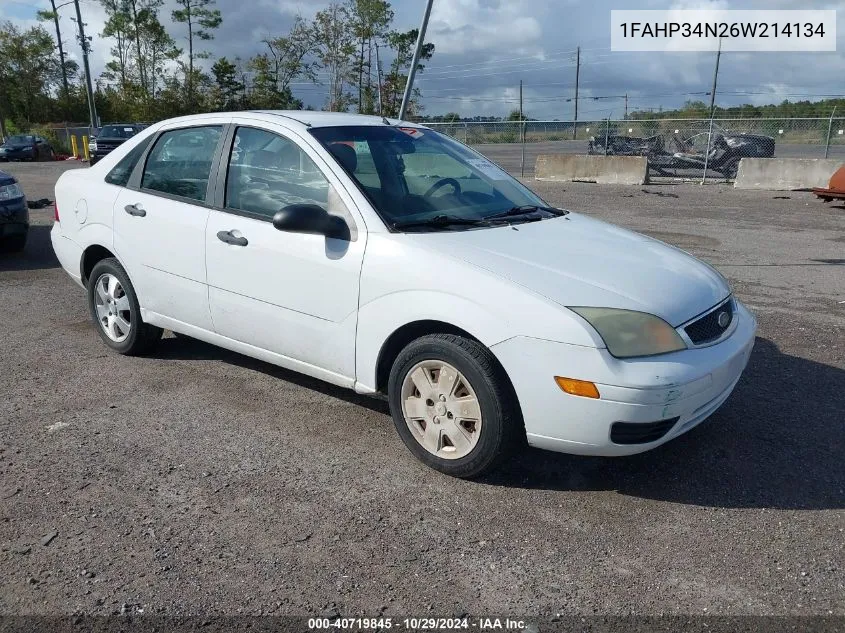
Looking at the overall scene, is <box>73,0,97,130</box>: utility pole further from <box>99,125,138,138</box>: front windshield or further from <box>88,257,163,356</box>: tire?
<box>88,257,163,356</box>: tire

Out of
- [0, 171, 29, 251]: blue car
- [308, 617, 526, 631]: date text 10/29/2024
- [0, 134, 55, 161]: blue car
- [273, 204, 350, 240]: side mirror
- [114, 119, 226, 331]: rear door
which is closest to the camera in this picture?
[308, 617, 526, 631]: date text 10/29/2024

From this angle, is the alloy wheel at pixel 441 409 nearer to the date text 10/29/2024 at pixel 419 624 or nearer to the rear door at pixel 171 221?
the date text 10/29/2024 at pixel 419 624

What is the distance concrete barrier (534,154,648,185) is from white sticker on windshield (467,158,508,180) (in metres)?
15.3

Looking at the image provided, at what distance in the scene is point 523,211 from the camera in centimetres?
438

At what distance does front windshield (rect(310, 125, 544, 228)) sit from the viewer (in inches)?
159

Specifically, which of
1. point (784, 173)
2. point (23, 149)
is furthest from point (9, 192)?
point (23, 149)

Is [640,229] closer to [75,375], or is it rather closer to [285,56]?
[75,375]

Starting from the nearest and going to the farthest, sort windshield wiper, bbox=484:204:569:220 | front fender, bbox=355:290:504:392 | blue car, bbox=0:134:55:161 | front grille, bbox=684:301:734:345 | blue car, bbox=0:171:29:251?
1. front fender, bbox=355:290:504:392
2. front grille, bbox=684:301:734:345
3. windshield wiper, bbox=484:204:569:220
4. blue car, bbox=0:171:29:251
5. blue car, bbox=0:134:55:161

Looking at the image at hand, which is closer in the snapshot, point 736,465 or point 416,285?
point 416,285

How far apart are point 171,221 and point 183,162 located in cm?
42

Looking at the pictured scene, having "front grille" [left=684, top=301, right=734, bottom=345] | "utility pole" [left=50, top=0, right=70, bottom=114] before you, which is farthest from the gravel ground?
"utility pole" [left=50, top=0, right=70, bottom=114]

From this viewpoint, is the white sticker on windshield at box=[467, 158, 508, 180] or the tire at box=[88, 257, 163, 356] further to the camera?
the tire at box=[88, 257, 163, 356]

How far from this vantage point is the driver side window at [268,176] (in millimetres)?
4105

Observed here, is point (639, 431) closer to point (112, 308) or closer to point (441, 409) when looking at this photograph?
point (441, 409)
